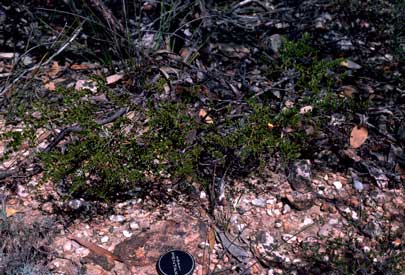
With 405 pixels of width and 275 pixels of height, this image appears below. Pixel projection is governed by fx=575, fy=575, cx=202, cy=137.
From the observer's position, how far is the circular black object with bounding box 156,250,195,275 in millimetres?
2432

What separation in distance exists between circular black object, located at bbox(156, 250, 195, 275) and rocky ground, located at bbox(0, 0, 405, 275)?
51 millimetres

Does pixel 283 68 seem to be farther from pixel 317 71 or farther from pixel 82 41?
pixel 82 41

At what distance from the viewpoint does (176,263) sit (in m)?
2.47

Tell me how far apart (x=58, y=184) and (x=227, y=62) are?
4.57 feet

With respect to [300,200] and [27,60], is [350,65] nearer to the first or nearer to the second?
[300,200]

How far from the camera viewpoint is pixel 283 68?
3246mm

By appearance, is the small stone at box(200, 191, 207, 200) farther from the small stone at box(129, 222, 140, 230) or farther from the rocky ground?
the small stone at box(129, 222, 140, 230)

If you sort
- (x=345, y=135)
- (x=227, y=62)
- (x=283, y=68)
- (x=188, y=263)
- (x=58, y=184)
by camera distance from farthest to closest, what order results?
1. (x=227, y=62)
2. (x=283, y=68)
3. (x=345, y=135)
4. (x=58, y=184)
5. (x=188, y=263)

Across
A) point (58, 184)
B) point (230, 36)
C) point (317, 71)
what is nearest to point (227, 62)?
point (230, 36)

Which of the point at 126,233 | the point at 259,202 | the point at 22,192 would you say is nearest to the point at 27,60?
the point at 22,192

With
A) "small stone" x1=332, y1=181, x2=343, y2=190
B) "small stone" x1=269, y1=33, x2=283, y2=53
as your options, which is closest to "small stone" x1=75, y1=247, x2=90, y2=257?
"small stone" x1=332, y1=181, x2=343, y2=190

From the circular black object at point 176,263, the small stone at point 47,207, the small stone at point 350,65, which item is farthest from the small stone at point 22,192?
the small stone at point 350,65

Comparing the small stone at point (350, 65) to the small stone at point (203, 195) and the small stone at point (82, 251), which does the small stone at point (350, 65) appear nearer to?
the small stone at point (203, 195)

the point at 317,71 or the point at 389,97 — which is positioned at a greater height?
the point at 317,71
